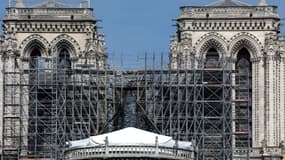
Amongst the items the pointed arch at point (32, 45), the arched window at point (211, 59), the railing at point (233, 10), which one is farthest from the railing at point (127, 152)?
the railing at point (233, 10)

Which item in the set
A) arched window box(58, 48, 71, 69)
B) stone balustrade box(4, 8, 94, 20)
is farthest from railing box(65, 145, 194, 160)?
stone balustrade box(4, 8, 94, 20)

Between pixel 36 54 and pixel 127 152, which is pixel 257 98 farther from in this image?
pixel 127 152

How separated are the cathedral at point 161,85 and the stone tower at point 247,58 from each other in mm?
68

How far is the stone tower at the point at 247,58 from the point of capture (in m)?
121

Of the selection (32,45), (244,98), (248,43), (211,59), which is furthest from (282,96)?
(32,45)

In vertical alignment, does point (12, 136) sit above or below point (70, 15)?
below

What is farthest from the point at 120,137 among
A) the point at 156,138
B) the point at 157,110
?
the point at 157,110

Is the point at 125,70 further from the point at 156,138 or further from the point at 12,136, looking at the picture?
the point at 156,138

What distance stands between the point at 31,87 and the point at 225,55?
1340 centimetres

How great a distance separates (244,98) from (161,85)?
5.92m

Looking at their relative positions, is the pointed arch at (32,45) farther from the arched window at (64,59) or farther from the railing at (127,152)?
the railing at (127,152)

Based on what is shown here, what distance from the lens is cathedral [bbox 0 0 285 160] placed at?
121 meters

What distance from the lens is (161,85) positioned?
400 feet

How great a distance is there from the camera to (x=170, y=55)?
123688 mm
